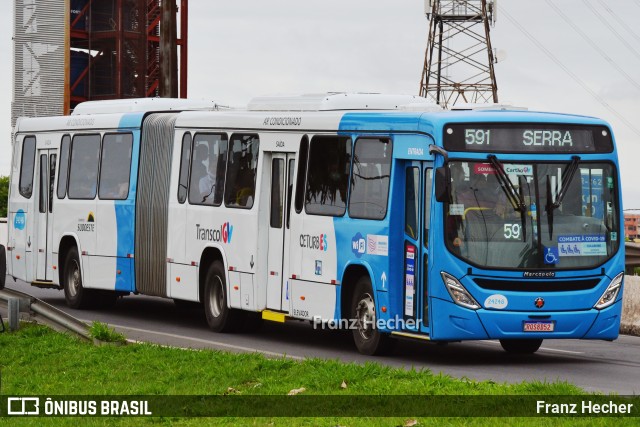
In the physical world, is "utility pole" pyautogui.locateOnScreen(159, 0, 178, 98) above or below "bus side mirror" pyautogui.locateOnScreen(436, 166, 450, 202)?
above

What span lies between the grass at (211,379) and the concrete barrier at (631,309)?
8.72 meters

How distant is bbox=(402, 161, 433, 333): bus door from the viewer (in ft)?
55.2

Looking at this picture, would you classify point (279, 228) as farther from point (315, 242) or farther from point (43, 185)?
point (43, 185)

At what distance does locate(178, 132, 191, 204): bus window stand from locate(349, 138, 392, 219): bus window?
459cm

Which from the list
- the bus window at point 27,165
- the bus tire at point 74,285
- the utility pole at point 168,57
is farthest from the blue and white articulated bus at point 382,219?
the utility pole at point 168,57

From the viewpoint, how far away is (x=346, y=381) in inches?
531

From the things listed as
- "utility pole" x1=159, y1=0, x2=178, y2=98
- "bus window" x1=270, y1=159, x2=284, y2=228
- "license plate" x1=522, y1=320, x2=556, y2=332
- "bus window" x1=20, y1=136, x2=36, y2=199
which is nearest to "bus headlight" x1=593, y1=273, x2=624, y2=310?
"license plate" x1=522, y1=320, x2=556, y2=332

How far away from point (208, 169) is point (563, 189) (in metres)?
6.34

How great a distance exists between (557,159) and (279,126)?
424 cm

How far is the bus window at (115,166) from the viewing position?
2397cm

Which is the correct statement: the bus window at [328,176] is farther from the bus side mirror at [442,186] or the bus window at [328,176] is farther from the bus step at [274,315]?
the bus side mirror at [442,186]

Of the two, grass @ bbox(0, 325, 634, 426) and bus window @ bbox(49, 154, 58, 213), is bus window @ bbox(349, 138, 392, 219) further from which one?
bus window @ bbox(49, 154, 58, 213)

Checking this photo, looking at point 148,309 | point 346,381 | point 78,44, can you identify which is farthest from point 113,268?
point 78,44

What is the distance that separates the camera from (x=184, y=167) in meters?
22.2
